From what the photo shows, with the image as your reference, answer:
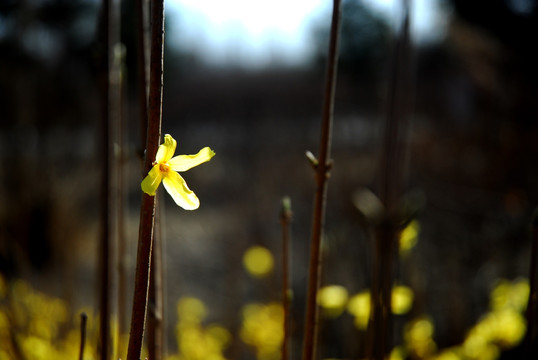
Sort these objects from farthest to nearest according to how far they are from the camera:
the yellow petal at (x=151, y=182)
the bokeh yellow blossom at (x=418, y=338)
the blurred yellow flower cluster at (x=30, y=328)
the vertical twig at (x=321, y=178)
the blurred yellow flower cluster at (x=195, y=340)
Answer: the blurred yellow flower cluster at (x=195, y=340), the bokeh yellow blossom at (x=418, y=338), the blurred yellow flower cluster at (x=30, y=328), the vertical twig at (x=321, y=178), the yellow petal at (x=151, y=182)

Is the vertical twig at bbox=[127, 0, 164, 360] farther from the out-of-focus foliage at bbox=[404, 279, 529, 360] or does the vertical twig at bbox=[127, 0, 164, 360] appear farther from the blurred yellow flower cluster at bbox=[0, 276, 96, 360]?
the out-of-focus foliage at bbox=[404, 279, 529, 360]

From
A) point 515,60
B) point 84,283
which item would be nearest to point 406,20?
point 84,283

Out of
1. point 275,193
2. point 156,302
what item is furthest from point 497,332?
point 275,193

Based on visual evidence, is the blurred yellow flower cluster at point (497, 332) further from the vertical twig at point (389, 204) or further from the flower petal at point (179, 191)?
the flower petal at point (179, 191)

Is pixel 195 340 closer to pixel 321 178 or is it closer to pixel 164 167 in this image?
pixel 321 178

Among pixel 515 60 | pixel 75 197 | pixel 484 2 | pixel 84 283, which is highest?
pixel 484 2

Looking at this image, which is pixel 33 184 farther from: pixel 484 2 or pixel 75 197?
pixel 484 2

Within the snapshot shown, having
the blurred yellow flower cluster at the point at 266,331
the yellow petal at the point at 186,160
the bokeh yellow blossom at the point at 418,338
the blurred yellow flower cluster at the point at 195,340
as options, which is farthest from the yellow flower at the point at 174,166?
the blurred yellow flower cluster at the point at 266,331

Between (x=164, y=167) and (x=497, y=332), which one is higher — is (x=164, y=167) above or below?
above
